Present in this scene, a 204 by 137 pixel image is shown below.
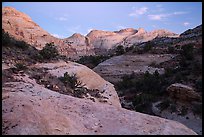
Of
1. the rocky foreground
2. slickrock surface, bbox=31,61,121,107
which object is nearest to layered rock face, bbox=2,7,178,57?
slickrock surface, bbox=31,61,121,107

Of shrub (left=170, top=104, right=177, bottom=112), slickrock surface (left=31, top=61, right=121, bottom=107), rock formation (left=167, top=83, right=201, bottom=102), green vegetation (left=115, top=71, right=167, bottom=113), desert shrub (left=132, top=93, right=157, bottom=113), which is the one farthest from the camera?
green vegetation (left=115, top=71, right=167, bottom=113)

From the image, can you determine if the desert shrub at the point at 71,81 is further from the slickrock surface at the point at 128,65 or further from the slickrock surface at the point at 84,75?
the slickrock surface at the point at 128,65

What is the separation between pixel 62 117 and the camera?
7.90 meters

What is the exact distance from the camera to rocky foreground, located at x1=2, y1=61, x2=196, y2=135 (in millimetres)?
7145

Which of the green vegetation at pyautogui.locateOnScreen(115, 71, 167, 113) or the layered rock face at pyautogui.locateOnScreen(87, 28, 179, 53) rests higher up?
the green vegetation at pyautogui.locateOnScreen(115, 71, 167, 113)

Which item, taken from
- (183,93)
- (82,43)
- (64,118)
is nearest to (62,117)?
(64,118)

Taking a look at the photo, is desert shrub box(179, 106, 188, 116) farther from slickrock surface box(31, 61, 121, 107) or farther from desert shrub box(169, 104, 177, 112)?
slickrock surface box(31, 61, 121, 107)

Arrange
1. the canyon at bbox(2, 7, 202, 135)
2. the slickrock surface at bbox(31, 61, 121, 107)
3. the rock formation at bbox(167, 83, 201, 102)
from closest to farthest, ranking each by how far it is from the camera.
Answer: the canyon at bbox(2, 7, 202, 135), the slickrock surface at bbox(31, 61, 121, 107), the rock formation at bbox(167, 83, 201, 102)

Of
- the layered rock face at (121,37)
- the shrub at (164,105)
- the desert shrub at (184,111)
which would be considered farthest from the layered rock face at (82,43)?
the desert shrub at (184,111)

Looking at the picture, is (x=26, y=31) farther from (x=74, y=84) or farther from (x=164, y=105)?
(x=74, y=84)

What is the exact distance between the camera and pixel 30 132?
22.1ft

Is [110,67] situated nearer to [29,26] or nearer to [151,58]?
[151,58]

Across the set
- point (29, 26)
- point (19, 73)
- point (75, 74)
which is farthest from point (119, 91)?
point (29, 26)

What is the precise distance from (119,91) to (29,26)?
50.4m
